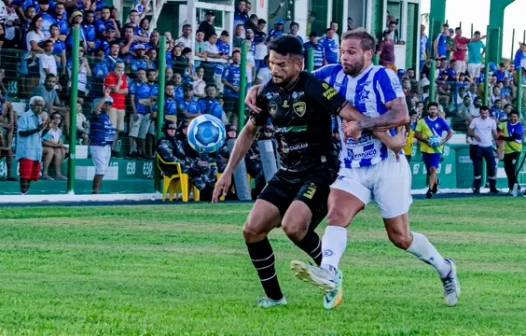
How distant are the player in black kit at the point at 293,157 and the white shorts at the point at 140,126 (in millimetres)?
14975

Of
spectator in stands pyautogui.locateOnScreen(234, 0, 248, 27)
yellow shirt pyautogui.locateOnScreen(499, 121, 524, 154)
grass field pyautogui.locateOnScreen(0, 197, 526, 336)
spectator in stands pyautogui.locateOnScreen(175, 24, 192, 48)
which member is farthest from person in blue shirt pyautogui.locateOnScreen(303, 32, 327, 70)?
grass field pyautogui.locateOnScreen(0, 197, 526, 336)

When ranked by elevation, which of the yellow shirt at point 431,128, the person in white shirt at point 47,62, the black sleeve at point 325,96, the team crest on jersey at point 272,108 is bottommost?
the yellow shirt at point 431,128

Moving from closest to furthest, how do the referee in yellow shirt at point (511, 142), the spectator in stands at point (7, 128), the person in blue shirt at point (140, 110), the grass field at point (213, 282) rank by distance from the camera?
the grass field at point (213, 282)
the spectator in stands at point (7, 128)
the person in blue shirt at point (140, 110)
the referee in yellow shirt at point (511, 142)

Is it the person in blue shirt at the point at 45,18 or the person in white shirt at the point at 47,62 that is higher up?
the person in blue shirt at the point at 45,18

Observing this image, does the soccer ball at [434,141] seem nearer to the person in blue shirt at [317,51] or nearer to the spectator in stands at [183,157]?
the person in blue shirt at [317,51]

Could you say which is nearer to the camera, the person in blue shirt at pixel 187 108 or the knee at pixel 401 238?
the knee at pixel 401 238

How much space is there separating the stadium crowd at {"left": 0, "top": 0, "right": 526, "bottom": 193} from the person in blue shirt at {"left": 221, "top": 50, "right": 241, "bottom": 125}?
2 centimetres

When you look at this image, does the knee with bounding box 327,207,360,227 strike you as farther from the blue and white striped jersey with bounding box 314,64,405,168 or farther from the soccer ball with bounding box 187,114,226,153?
the soccer ball with bounding box 187,114,226,153

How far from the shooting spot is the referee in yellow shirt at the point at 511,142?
3234 cm

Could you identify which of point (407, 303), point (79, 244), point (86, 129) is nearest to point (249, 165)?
point (86, 129)

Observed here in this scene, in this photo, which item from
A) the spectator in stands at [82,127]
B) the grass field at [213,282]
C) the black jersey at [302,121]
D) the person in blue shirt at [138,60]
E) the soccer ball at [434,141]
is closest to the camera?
the grass field at [213,282]

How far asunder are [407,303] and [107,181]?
15.3m

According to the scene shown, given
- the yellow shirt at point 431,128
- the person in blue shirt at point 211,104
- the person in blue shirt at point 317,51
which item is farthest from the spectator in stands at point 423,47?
the person in blue shirt at point 211,104

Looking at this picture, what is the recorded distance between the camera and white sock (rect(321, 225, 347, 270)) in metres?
8.70
